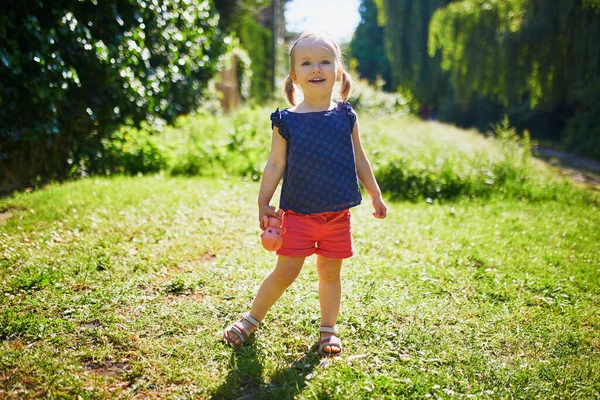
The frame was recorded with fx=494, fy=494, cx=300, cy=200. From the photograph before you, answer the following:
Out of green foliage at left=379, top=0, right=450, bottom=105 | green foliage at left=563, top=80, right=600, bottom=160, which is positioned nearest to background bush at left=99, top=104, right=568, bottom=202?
green foliage at left=563, top=80, right=600, bottom=160

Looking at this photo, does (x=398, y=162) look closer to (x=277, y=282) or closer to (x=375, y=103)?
(x=277, y=282)

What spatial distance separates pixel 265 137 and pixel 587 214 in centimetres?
459

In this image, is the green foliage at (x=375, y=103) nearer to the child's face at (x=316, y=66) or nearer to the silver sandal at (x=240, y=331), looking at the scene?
the child's face at (x=316, y=66)

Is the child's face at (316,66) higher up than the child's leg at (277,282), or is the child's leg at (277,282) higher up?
the child's face at (316,66)

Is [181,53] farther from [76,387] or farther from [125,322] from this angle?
[76,387]

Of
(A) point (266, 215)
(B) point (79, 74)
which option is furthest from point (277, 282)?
(B) point (79, 74)

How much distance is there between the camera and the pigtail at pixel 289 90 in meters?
2.78

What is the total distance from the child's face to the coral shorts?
2.13 feet

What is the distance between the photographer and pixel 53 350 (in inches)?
97.6

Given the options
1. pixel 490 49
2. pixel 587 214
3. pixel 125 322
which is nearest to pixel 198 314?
pixel 125 322

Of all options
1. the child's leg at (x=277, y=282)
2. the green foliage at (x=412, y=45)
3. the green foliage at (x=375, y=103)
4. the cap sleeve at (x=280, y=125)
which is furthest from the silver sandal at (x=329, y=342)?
the green foliage at (x=412, y=45)

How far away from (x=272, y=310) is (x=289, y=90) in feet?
4.31

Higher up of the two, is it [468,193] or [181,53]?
[181,53]

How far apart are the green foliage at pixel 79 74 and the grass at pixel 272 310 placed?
0.90 m
